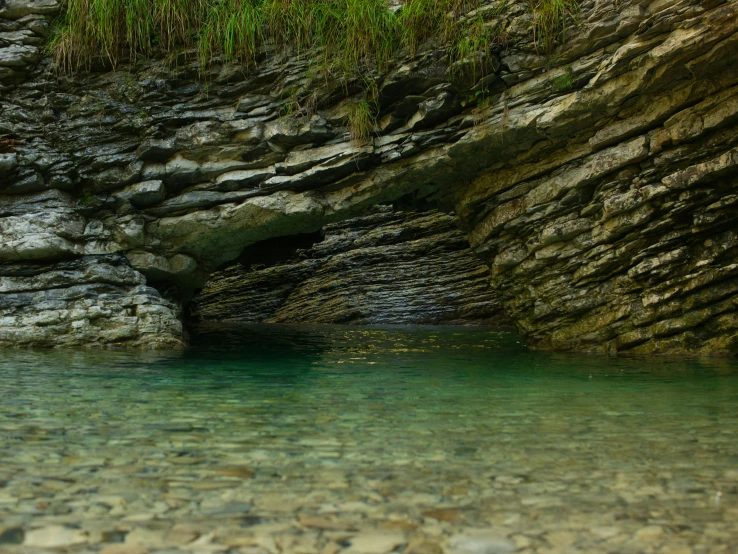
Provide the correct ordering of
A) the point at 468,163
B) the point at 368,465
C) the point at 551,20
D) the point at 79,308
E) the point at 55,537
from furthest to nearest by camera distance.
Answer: the point at 79,308 < the point at 468,163 < the point at 551,20 < the point at 368,465 < the point at 55,537

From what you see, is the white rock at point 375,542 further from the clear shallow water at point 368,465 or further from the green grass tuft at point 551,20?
the green grass tuft at point 551,20

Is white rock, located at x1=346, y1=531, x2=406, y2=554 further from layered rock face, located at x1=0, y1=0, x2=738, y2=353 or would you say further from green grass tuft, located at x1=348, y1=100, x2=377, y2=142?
green grass tuft, located at x1=348, y1=100, x2=377, y2=142

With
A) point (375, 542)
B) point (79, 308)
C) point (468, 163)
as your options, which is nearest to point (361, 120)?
point (468, 163)

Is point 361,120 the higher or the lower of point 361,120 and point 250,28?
the lower

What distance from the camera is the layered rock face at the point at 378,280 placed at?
15000 millimetres

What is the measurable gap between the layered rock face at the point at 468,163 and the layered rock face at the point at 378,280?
5614 mm

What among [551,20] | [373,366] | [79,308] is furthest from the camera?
[79,308]

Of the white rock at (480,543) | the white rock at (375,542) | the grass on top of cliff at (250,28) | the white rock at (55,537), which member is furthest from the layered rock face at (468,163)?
the white rock at (55,537)

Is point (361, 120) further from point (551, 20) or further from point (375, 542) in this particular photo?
point (375, 542)

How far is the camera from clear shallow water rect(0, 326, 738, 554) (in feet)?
6.43

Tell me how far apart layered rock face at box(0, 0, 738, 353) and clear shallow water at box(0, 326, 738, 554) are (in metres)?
2.68

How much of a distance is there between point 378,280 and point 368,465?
515 inches

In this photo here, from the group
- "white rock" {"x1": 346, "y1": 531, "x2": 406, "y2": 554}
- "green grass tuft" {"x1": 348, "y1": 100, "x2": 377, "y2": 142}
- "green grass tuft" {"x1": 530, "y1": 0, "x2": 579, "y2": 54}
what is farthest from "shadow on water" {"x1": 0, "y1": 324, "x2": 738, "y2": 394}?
"green grass tuft" {"x1": 530, "y1": 0, "x2": 579, "y2": 54}

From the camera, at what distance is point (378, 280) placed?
15711 millimetres
